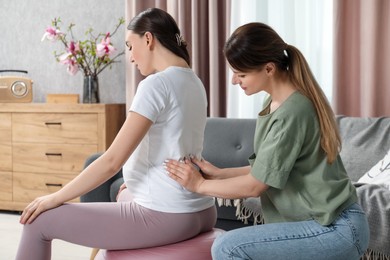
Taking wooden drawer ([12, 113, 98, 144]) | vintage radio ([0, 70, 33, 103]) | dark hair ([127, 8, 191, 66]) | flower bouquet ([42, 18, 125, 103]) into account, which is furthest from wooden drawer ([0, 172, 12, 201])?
dark hair ([127, 8, 191, 66])

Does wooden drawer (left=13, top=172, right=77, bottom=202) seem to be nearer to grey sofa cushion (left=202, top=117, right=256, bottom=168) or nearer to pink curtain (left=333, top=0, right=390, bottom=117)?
grey sofa cushion (left=202, top=117, right=256, bottom=168)

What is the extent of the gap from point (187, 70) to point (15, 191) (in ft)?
8.83

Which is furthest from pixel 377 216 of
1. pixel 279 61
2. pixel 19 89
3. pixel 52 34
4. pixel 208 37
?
pixel 19 89

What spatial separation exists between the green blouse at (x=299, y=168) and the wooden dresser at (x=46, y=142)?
2.45 m

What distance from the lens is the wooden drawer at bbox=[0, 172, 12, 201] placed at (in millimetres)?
4031

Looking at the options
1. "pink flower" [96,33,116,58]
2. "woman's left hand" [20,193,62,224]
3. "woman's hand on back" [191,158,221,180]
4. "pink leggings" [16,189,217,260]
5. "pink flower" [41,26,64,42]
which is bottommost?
"pink leggings" [16,189,217,260]

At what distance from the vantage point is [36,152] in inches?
156

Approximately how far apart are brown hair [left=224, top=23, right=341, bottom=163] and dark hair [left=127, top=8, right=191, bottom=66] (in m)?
0.24

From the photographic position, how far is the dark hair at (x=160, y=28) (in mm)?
1687

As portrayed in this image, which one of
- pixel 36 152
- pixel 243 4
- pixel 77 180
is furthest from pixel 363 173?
pixel 36 152

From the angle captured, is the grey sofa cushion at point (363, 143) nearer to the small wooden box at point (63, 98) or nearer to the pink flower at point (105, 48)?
the pink flower at point (105, 48)

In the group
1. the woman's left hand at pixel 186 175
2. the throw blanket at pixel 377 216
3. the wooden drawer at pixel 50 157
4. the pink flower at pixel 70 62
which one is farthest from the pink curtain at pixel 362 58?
the woman's left hand at pixel 186 175

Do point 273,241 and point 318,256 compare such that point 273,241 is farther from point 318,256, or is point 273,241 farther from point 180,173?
point 180,173

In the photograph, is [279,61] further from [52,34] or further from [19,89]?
[19,89]
